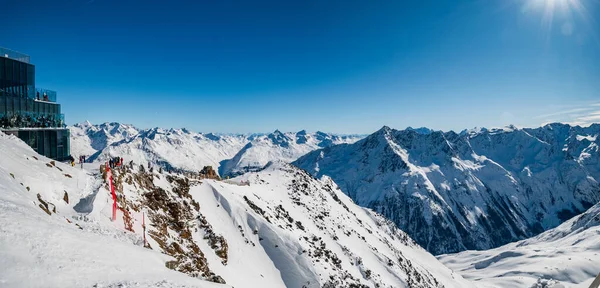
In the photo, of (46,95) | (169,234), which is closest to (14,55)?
(46,95)

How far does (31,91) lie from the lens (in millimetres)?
35875

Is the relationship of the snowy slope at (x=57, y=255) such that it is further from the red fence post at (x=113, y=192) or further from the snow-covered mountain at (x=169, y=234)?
the red fence post at (x=113, y=192)

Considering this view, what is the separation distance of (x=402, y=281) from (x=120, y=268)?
2419 inches

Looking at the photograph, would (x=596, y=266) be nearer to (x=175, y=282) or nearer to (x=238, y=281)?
(x=238, y=281)

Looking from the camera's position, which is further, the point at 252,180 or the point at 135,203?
the point at 252,180

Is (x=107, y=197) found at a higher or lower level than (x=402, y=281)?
higher

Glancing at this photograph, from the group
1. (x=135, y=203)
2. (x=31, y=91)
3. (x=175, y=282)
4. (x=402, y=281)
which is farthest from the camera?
(x=402, y=281)

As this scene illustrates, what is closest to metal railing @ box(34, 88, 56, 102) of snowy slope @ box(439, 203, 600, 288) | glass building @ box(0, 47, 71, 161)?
glass building @ box(0, 47, 71, 161)

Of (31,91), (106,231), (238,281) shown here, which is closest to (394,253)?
(238,281)

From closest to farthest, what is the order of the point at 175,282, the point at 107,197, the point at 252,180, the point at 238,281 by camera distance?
the point at 175,282, the point at 107,197, the point at 238,281, the point at 252,180

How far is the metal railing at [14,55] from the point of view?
107 feet

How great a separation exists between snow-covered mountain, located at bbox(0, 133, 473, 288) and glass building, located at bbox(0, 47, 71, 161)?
7.46 m

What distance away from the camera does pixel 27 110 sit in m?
34.7

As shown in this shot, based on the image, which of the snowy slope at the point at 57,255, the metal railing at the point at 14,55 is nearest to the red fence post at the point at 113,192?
the snowy slope at the point at 57,255
